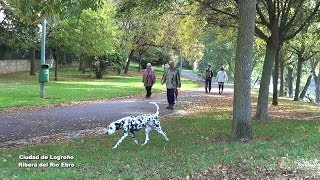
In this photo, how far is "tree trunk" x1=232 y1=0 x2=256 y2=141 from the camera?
368 inches

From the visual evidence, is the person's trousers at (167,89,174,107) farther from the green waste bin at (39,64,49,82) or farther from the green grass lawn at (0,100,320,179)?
the green grass lawn at (0,100,320,179)

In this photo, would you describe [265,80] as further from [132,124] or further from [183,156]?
[183,156]

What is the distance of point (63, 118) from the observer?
15430mm

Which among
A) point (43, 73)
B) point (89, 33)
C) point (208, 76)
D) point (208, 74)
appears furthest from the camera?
point (89, 33)

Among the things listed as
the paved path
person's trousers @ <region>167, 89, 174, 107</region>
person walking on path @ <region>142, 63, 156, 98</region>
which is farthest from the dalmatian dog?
person walking on path @ <region>142, 63, 156, 98</region>

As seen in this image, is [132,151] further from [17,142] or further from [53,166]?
[17,142]

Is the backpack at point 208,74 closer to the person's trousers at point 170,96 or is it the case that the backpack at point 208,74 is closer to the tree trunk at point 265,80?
the person's trousers at point 170,96

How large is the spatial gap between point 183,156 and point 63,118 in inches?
317

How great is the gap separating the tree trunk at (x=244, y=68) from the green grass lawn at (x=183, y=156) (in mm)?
425

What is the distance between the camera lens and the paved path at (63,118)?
12.9 m

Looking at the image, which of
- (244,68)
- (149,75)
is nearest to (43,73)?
(149,75)

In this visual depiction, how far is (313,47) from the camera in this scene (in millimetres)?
29422

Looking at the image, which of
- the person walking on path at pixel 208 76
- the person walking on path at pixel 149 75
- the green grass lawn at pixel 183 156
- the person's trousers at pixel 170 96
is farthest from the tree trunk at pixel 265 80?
the person walking on path at pixel 208 76

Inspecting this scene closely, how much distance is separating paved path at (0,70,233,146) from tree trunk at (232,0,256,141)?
5.60m
